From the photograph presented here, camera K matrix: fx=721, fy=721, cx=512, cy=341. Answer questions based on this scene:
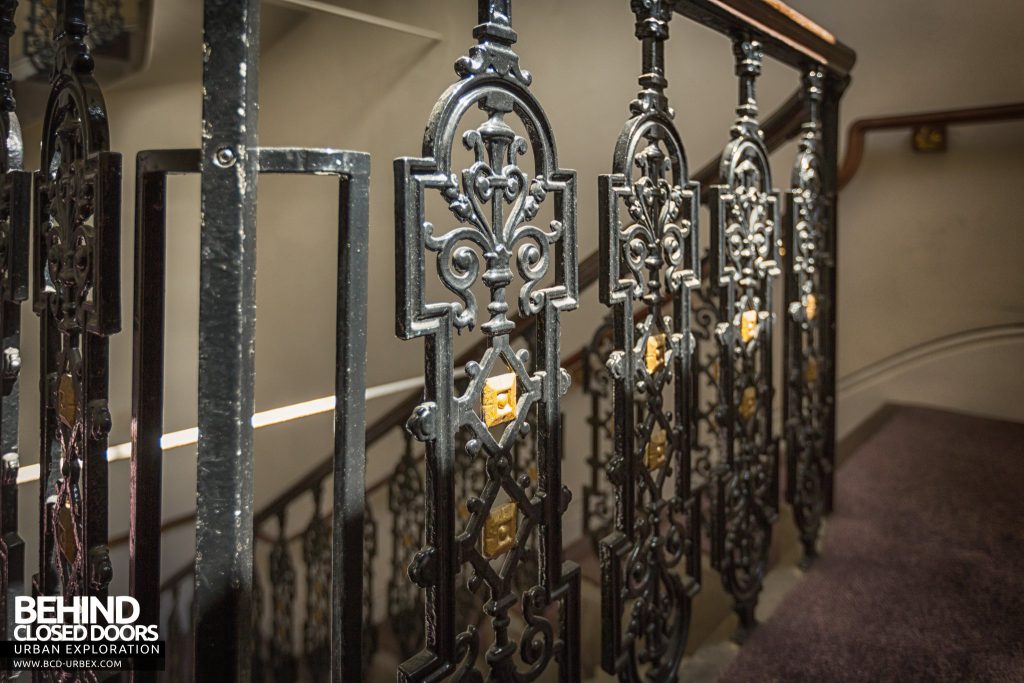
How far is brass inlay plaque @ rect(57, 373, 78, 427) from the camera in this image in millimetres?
948

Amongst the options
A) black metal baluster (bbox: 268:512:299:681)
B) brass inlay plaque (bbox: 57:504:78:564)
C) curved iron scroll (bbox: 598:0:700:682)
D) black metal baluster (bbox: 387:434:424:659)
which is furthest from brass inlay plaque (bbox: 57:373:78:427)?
black metal baluster (bbox: 268:512:299:681)

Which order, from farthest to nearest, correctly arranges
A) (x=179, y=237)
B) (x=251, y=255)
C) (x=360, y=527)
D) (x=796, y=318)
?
(x=179, y=237) < (x=796, y=318) < (x=360, y=527) < (x=251, y=255)

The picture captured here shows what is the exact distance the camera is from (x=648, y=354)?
119cm

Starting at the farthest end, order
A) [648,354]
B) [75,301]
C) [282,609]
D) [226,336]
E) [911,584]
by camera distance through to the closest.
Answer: [282,609] < [911,584] < [648,354] < [75,301] < [226,336]

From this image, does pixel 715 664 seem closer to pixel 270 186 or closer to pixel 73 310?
pixel 73 310

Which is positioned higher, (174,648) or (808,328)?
(808,328)

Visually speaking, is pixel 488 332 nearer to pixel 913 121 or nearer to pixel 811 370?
pixel 811 370

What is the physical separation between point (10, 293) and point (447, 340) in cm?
69

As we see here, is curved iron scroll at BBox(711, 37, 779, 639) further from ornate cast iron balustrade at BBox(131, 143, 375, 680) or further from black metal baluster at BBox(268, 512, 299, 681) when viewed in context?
black metal baluster at BBox(268, 512, 299, 681)

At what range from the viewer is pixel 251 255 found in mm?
664

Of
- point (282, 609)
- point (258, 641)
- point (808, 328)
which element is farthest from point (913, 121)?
point (258, 641)

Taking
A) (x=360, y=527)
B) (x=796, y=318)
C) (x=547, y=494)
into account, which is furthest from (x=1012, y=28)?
(x=360, y=527)

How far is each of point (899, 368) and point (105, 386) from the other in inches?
126

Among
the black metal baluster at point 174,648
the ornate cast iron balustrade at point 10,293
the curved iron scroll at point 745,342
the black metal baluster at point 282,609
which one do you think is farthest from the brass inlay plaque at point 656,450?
the black metal baluster at point 174,648
